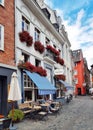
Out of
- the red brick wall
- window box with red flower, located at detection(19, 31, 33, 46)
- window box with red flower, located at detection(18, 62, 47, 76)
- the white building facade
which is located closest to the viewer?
the red brick wall

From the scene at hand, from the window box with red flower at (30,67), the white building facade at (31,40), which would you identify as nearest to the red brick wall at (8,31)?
the white building facade at (31,40)

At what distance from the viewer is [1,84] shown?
43.6 feet

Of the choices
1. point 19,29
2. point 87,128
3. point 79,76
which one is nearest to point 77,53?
point 79,76

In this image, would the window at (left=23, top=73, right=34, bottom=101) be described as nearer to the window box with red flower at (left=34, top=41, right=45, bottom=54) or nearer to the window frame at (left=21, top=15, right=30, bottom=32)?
the window box with red flower at (left=34, top=41, right=45, bottom=54)

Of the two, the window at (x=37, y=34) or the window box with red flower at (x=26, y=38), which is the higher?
the window at (x=37, y=34)

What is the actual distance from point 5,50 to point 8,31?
1.36 metres

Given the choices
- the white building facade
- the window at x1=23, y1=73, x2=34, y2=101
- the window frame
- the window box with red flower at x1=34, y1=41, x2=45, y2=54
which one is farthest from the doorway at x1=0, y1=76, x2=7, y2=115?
the window box with red flower at x1=34, y1=41, x2=45, y2=54

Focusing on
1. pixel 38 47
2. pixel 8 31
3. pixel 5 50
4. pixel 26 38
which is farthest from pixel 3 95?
pixel 38 47

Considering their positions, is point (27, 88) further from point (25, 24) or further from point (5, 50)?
point (25, 24)

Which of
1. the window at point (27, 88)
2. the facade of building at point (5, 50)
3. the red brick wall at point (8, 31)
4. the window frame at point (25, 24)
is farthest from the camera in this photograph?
the window frame at point (25, 24)

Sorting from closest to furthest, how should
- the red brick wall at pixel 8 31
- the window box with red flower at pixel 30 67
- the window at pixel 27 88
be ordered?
the red brick wall at pixel 8 31
the window box with red flower at pixel 30 67
the window at pixel 27 88

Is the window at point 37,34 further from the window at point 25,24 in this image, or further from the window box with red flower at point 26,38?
the window box with red flower at point 26,38

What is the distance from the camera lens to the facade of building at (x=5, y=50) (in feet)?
42.6

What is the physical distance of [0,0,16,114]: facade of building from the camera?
1299 cm
